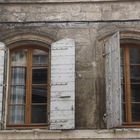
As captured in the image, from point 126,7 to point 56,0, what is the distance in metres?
1.49

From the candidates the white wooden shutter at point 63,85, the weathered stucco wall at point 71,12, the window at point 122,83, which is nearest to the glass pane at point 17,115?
the white wooden shutter at point 63,85

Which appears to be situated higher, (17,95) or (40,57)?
(40,57)

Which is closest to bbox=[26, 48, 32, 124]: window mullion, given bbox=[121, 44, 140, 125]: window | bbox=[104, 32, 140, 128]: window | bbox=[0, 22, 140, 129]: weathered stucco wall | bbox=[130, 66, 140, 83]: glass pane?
bbox=[0, 22, 140, 129]: weathered stucco wall

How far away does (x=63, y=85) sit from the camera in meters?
11.7

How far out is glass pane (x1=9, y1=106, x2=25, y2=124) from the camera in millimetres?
12015

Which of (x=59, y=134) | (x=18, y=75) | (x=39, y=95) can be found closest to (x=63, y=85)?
(x=39, y=95)

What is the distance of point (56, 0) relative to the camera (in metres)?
12.5

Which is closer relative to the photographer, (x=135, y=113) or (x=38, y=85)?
(x=135, y=113)

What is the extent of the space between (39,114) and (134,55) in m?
2.32

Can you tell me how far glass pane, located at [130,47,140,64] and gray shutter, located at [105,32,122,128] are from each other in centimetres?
→ 61

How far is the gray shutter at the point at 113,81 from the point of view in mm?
11414

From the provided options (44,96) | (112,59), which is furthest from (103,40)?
(44,96)

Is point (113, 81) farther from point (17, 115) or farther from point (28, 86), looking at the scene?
point (17, 115)

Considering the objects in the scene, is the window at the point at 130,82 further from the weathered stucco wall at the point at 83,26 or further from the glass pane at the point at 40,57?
the glass pane at the point at 40,57
